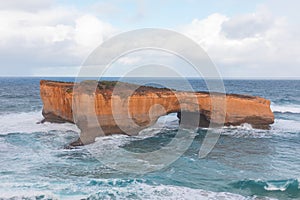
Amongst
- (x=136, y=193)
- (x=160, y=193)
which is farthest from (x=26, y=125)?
(x=160, y=193)

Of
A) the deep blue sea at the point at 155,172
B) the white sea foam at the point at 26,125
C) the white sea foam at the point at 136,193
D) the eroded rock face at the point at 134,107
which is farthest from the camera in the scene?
the white sea foam at the point at 26,125

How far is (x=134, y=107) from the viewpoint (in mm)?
22906

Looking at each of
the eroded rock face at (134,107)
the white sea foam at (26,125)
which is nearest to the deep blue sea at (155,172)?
the white sea foam at (26,125)

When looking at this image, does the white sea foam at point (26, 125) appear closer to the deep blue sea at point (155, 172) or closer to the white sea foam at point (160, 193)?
the deep blue sea at point (155, 172)

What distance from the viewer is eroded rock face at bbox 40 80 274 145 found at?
72.5 feet

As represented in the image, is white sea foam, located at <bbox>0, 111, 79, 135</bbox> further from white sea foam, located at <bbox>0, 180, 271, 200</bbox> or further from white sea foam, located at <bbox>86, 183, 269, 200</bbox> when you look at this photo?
white sea foam, located at <bbox>86, 183, 269, 200</bbox>

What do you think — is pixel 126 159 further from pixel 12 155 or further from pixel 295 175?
pixel 295 175

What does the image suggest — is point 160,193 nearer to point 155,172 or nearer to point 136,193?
point 136,193

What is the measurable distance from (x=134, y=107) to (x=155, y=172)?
835 cm

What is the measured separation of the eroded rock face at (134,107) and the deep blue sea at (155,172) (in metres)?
1.22

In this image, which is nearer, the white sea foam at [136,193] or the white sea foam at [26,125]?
the white sea foam at [136,193]

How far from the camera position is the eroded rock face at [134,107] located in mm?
22109

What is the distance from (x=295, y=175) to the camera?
49.1ft

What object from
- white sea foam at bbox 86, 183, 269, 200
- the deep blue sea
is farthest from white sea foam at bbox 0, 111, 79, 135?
white sea foam at bbox 86, 183, 269, 200
